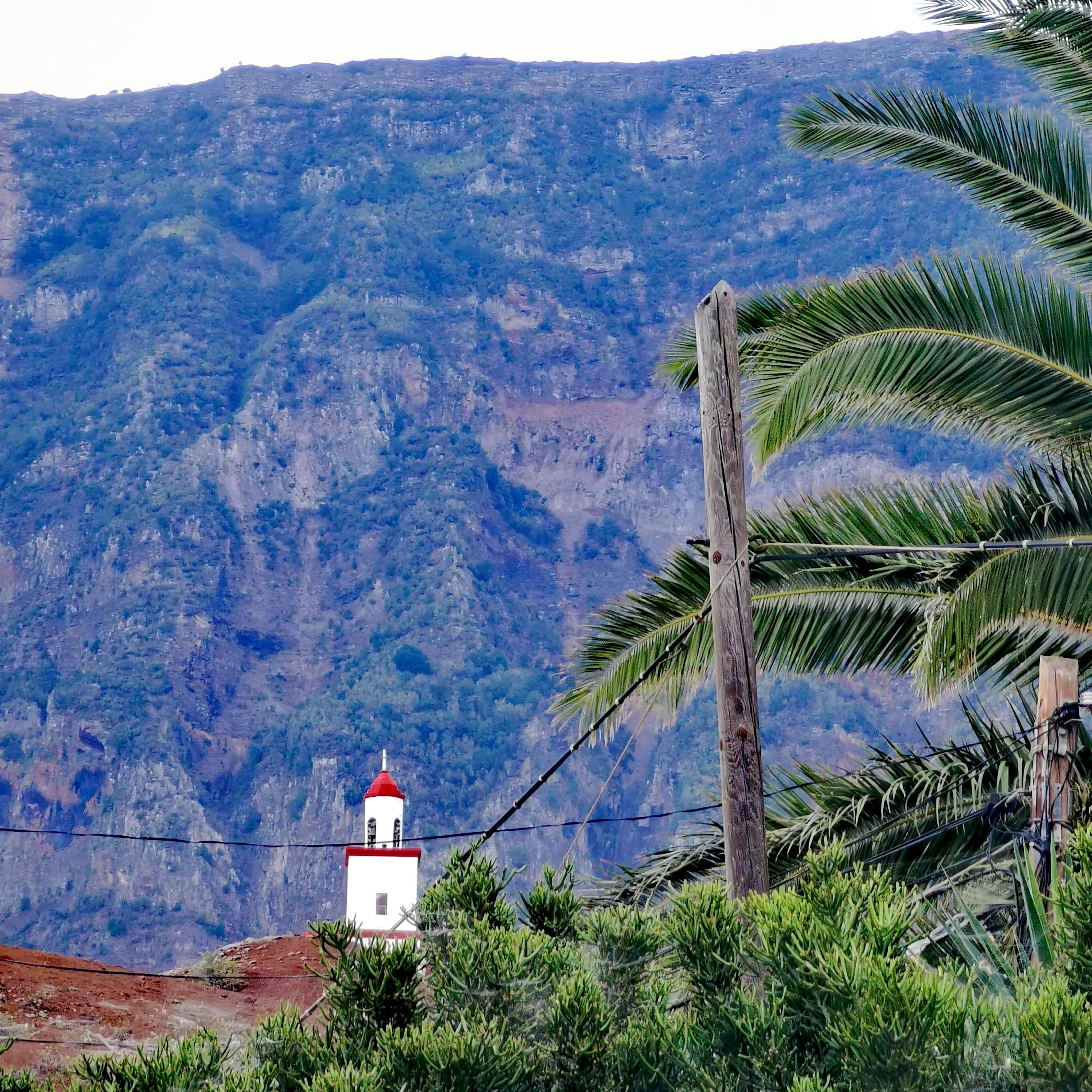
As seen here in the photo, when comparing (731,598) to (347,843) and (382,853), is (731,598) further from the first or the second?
(347,843)

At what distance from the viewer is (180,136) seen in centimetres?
15838

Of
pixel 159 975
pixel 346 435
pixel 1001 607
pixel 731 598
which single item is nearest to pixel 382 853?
pixel 159 975

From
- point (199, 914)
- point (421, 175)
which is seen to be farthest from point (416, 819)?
point (421, 175)

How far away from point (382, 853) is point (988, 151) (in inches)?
770

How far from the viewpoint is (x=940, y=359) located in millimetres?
9625

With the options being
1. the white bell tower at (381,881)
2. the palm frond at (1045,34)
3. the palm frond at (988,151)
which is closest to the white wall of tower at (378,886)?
the white bell tower at (381,881)

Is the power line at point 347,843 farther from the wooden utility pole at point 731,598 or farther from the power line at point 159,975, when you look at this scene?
the power line at point 159,975

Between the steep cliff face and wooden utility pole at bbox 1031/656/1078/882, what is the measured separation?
3210 inches

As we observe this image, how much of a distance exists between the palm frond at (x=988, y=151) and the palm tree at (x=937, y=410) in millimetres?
15

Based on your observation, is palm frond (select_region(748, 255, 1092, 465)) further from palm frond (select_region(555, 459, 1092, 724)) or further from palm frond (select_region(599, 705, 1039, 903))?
palm frond (select_region(599, 705, 1039, 903))

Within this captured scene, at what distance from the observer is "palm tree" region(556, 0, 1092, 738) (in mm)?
9477

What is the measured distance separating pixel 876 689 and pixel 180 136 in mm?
100711

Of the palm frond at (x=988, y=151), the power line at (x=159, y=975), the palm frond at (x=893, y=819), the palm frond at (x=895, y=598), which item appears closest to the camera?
the palm frond at (x=895, y=598)

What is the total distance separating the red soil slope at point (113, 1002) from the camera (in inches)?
780
